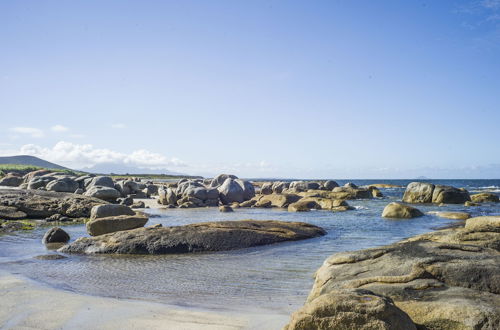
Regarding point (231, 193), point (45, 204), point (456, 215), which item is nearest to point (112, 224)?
point (45, 204)

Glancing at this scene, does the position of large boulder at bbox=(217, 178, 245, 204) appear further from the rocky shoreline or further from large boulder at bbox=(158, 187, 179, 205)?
the rocky shoreline

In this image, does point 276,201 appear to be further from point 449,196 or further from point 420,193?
point 449,196

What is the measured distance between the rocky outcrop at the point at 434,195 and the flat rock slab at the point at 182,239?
25013 mm

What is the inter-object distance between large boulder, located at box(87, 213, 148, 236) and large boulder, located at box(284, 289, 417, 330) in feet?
34.2

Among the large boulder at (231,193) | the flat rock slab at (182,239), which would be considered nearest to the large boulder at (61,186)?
the large boulder at (231,193)

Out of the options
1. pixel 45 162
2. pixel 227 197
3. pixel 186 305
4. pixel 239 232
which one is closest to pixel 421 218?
pixel 239 232

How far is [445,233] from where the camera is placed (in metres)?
Answer: 8.98

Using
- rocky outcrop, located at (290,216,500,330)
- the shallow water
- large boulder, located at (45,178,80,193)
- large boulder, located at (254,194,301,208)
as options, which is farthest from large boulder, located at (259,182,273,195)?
rocky outcrop, located at (290,216,500,330)

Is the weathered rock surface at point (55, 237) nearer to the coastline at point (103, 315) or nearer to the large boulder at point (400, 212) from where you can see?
the coastline at point (103, 315)

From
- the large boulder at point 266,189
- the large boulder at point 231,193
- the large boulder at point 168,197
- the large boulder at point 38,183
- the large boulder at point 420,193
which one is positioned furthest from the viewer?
the large boulder at point 266,189

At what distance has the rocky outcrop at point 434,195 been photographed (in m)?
34.1

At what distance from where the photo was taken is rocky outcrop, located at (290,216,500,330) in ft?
14.8

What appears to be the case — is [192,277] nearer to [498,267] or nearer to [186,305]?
[186,305]

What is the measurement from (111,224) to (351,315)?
11.0 m
